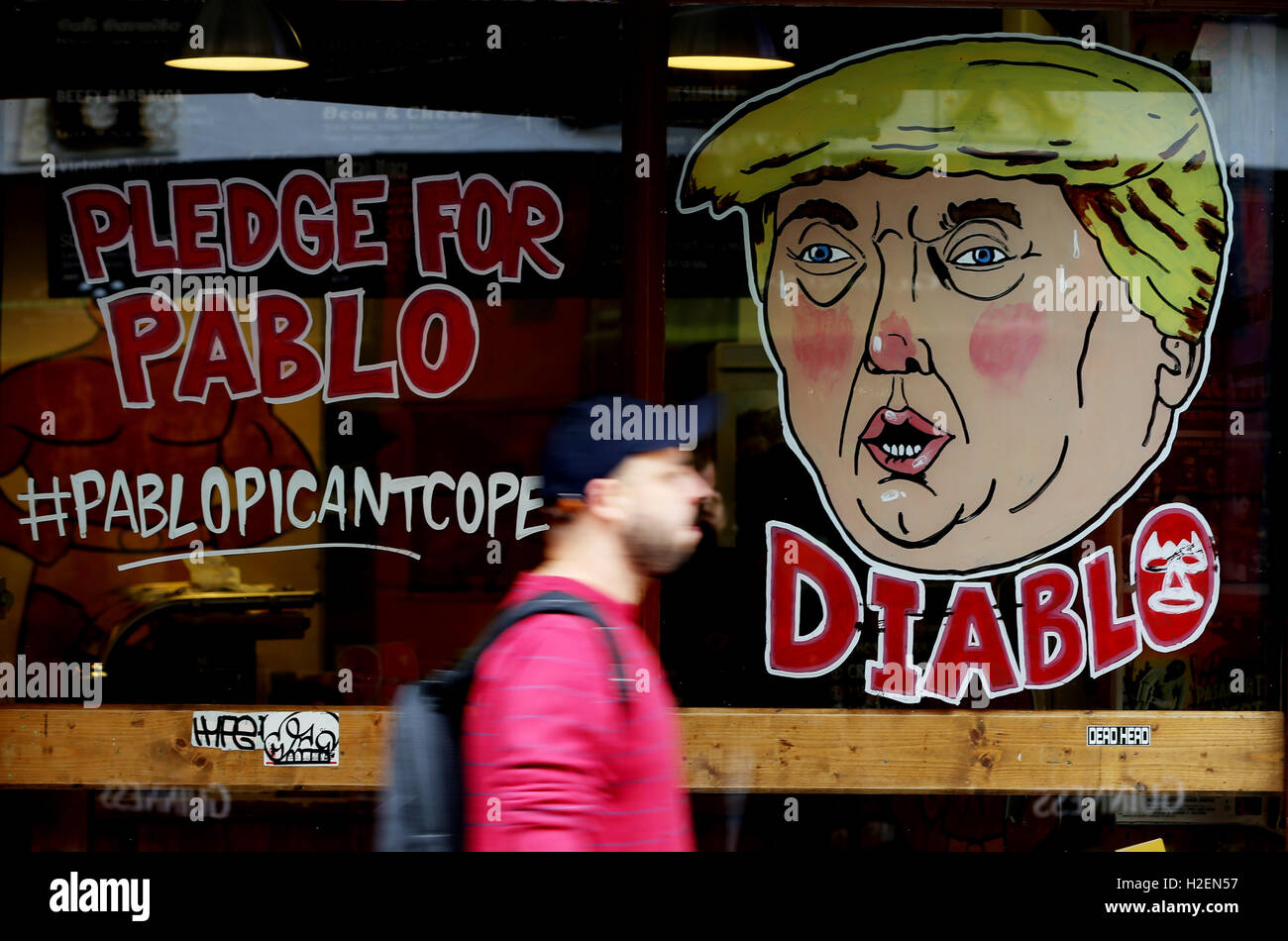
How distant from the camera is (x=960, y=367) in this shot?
526 cm

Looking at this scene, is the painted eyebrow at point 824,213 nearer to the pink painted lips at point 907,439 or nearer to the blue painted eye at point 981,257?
the blue painted eye at point 981,257

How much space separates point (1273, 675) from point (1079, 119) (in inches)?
83.2

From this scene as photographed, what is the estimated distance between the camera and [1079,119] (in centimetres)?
527

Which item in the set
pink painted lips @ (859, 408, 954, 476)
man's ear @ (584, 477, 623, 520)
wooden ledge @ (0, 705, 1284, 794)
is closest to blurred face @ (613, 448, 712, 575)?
man's ear @ (584, 477, 623, 520)

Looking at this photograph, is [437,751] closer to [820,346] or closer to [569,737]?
[569,737]

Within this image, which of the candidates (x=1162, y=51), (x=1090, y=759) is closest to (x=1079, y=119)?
(x=1162, y=51)

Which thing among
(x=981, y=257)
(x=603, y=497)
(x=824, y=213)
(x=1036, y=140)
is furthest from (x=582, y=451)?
(x=1036, y=140)

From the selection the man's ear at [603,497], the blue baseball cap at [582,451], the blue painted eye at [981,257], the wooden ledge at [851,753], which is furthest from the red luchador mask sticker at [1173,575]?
the man's ear at [603,497]

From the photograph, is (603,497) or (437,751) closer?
(437,751)

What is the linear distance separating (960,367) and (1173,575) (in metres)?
1.08

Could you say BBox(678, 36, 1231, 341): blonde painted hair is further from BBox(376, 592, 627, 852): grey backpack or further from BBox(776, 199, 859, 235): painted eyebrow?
BBox(376, 592, 627, 852): grey backpack

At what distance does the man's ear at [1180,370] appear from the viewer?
5.25 meters

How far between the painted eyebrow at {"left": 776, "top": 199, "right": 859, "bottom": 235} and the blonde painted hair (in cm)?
14
